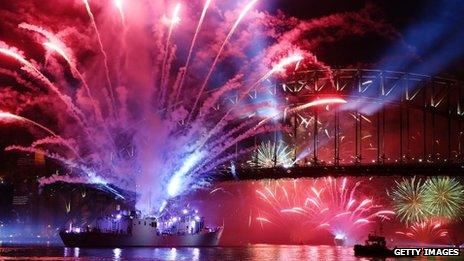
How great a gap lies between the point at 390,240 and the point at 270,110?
26.2 m

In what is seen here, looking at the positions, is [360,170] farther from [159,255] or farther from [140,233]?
[159,255]

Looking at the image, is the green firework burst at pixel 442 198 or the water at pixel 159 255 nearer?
the water at pixel 159 255

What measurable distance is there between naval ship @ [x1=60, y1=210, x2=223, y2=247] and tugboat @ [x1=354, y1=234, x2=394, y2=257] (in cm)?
2963

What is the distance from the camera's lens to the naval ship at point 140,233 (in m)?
96.6

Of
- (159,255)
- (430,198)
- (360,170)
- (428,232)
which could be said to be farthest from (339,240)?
(159,255)

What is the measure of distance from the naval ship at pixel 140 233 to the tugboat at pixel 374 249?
97.2 feet

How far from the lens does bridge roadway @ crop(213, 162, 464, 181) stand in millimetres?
91875

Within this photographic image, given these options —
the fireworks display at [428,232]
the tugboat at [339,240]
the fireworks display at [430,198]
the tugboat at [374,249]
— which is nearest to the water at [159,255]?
the tugboat at [374,249]

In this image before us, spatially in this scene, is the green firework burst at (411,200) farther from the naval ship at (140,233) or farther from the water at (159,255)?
the naval ship at (140,233)

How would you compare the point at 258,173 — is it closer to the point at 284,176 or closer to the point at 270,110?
the point at 284,176

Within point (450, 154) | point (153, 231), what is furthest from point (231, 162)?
point (450, 154)

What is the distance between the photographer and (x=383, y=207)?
10219 centimetres

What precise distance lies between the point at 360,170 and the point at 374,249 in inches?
745

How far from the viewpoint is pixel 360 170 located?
95312 millimetres
